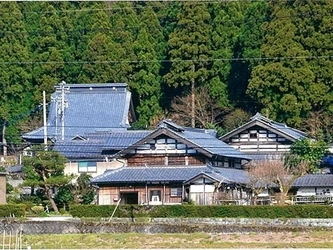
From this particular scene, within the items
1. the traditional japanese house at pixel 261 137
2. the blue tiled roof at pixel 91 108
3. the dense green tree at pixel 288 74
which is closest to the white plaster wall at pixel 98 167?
the traditional japanese house at pixel 261 137

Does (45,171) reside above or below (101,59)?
below

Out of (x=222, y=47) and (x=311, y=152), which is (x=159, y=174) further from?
(x=222, y=47)

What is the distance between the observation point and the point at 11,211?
31188mm

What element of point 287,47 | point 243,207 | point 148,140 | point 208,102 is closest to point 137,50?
point 208,102

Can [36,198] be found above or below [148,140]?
below

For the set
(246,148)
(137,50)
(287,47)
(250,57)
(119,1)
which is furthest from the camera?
(119,1)

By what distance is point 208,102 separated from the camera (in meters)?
49.5

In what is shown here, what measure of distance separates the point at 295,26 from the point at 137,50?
32.8ft

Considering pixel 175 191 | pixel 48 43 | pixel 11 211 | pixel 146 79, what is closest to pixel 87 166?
pixel 175 191

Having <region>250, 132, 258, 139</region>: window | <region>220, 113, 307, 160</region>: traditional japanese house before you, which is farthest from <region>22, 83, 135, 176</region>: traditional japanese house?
<region>250, 132, 258, 139</region>: window

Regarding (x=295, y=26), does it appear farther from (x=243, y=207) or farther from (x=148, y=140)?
(x=243, y=207)

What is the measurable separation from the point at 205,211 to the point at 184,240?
119 inches

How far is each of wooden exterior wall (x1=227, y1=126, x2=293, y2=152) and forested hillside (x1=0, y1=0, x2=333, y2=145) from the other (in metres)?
3.26

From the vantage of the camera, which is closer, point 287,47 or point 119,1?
point 287,47
